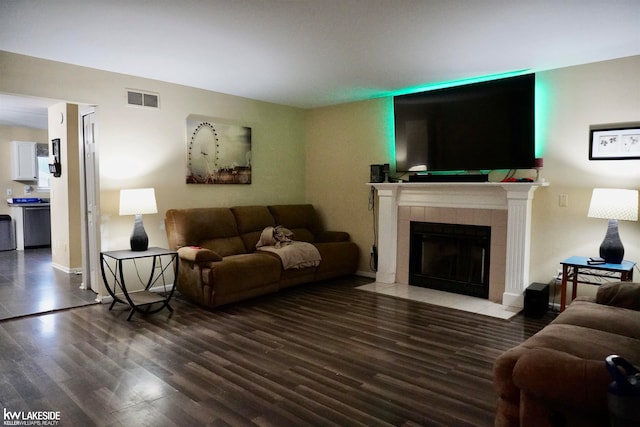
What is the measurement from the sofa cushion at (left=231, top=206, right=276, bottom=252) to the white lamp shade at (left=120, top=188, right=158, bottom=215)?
1257 mm

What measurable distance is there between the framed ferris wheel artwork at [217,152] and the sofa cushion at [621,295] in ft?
14.0

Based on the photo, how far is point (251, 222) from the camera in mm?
5441

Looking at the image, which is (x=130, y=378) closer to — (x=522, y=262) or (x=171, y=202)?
(x=171, y=202)

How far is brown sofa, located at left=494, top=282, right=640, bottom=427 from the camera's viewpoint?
1617mm

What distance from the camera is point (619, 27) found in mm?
3078

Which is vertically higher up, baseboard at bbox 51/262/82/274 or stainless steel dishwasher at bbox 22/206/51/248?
stainless steel dishwasher at bbox 22/206/51/248

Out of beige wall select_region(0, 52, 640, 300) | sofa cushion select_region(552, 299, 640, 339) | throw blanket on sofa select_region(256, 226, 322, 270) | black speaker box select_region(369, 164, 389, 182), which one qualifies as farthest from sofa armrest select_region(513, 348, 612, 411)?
black speaker box select_region(369, 164, 389, 182)

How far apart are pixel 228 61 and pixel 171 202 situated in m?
1.88

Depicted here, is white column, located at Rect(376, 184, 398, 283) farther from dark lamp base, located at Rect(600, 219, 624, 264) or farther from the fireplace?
dark lamp base, located at Rect(600, 219, 624, 264)

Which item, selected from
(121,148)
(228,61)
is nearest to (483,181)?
(228,61)

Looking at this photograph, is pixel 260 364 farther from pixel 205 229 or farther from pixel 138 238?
pixel 205 229

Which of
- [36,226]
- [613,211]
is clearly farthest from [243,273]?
[36,226]

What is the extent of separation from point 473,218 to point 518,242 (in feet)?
2.01

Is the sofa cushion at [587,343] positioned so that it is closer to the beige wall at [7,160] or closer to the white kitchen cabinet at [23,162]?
the white kitchen cabinet at [23,162]
